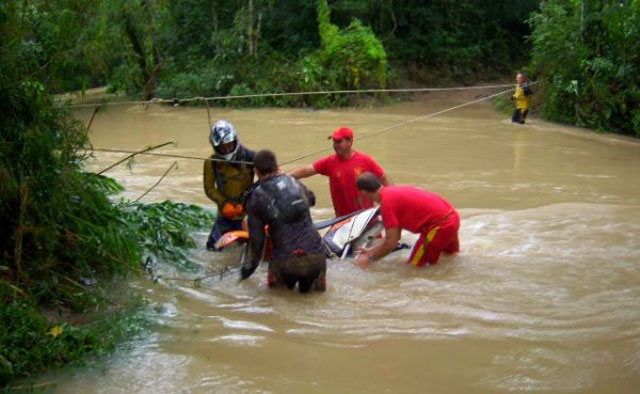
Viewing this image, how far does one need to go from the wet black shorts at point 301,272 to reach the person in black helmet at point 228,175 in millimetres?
1195

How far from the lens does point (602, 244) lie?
26.6ft

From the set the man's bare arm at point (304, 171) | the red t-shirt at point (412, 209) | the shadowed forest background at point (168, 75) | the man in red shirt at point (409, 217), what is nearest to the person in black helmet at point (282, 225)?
the man in red shirt at point (409, 217)

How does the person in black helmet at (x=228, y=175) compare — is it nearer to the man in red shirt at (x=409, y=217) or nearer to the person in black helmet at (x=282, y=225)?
the person in black helmet at (x=282, y=225)

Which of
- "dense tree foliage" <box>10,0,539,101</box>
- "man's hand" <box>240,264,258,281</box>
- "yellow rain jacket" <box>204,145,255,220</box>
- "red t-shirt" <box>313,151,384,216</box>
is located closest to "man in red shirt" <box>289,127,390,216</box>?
"red t-shirt" <box>313,151,384,216</box>

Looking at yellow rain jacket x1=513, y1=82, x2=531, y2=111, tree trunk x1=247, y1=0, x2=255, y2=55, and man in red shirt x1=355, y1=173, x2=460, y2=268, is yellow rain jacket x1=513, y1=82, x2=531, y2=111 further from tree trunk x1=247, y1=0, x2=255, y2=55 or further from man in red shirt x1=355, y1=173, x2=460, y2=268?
tree trunk x1=247, y1=0, x2=255, y2=55

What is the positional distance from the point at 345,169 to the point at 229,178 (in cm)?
116

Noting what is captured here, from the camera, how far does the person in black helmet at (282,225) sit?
5.89m

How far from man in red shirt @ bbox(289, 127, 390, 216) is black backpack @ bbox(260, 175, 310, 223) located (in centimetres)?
149

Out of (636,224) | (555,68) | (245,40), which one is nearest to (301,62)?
(245,40)

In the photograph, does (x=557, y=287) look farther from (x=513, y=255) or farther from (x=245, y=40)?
(x=245, y=40)

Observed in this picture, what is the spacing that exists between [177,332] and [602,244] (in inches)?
189

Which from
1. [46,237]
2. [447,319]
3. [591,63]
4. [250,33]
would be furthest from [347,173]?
[250,33]

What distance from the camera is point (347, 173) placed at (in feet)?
24.8

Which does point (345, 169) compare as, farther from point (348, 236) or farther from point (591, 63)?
point (591, 63)
